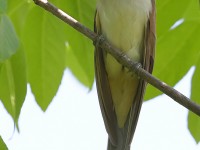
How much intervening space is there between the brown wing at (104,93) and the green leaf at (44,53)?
581 mm

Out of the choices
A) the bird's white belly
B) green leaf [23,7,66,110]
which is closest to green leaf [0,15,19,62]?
green leaf [23,7,66,110]

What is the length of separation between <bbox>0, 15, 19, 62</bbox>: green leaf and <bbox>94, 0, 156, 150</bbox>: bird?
1.76 m

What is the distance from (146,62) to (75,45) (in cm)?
84

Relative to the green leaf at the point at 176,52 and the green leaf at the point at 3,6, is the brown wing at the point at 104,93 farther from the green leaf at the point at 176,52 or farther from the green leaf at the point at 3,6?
the green leaf at the point at 3,6

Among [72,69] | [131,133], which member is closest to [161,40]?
[131,133]

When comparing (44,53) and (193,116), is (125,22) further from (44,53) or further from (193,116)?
(193,116)

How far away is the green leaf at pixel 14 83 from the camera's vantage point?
9.84 ft

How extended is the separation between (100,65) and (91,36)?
1.35 metres

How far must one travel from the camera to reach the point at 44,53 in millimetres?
3436

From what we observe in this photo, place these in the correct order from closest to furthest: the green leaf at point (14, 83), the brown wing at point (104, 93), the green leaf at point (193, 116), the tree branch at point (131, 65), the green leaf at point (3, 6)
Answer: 1. the green leaf at point (3, 6)
2. the tree branch at point (131, 65)
3. the green leaf at point (14, 83)
4. the green leaf at point (193, 116)
5. the brown wing at point (104, 93)

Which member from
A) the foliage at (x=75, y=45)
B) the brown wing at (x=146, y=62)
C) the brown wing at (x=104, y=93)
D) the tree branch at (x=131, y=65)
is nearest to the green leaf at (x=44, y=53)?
the foliage at (x=75, y=45)

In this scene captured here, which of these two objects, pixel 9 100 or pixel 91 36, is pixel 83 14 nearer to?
pixel 91 36

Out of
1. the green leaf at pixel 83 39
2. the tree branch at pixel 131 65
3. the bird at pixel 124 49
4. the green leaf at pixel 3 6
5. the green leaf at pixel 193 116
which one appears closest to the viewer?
the green leaf at pixel 3 6

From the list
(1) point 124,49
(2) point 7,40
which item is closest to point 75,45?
(1) point 124,49
